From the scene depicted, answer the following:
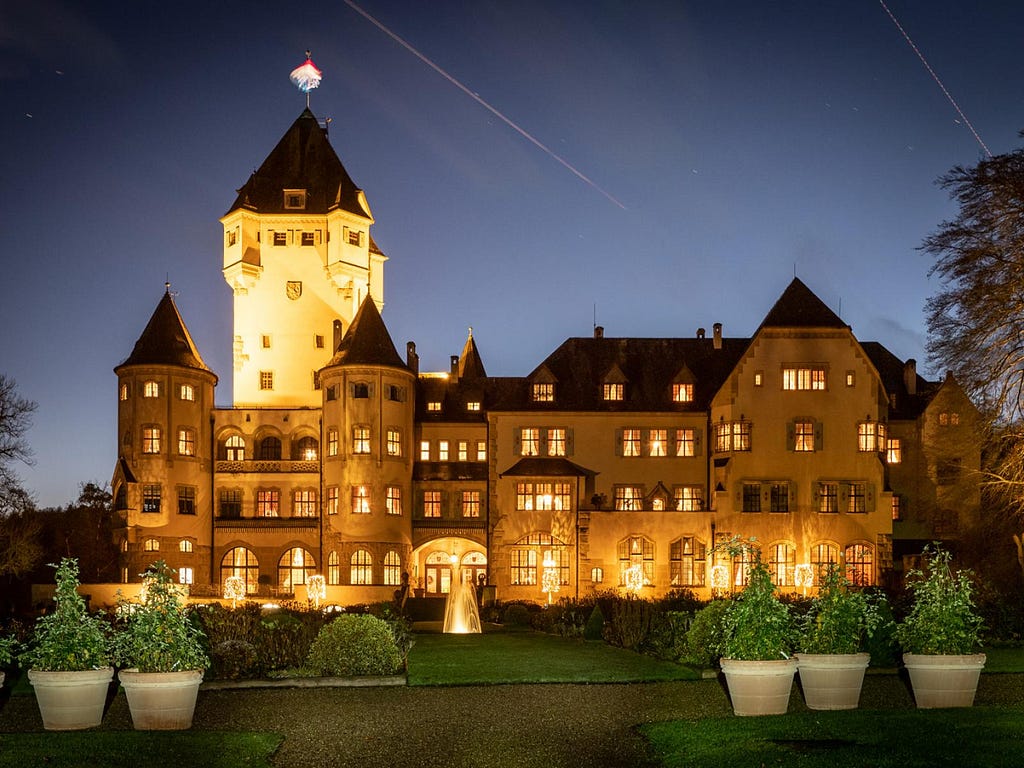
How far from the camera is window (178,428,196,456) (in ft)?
180

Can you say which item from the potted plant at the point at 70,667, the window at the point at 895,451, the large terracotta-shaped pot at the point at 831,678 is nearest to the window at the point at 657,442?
the window at the point at 895,451

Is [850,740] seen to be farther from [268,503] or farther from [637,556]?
[268,503]

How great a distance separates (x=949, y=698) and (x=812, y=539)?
3465cm

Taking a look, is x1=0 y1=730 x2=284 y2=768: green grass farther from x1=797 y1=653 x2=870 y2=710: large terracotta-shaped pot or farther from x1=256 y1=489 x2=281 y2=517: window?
x1=256 y1=489 x2=281 y2=517: window

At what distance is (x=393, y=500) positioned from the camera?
54750mm

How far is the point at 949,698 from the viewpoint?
17.0 metres

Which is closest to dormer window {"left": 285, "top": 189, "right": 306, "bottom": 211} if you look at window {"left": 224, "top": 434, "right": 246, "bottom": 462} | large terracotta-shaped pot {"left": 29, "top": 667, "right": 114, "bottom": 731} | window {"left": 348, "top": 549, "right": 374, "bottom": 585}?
window {"left": 224, "top": 434, "right": 246, "bottom": 462}

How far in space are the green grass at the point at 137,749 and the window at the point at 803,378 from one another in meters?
39.4

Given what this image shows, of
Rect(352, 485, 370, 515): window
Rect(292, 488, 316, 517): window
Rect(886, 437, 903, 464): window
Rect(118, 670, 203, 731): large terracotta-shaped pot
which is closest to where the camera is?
Rect(118, 670, 203, 731): large terracotta-shaped pot

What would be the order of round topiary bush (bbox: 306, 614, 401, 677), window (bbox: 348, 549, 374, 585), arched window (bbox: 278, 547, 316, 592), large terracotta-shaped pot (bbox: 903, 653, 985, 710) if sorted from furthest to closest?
arched window (bbox: 278, 547, 316, 592)
window (bbox: 348, 549, 374, 585)
round topiary bush (bbox: 306, 614, 401, 677)
large terracotta-shaped pot (bbox: 903, 653, 985, 710)

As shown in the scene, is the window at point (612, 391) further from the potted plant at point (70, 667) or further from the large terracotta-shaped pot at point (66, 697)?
the large terracotta-shaped pot at point (66, 697)

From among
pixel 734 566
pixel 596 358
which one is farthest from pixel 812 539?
pixel 596 358

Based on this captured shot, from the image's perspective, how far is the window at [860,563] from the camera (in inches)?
1997

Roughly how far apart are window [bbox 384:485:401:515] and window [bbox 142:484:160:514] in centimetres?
1022
